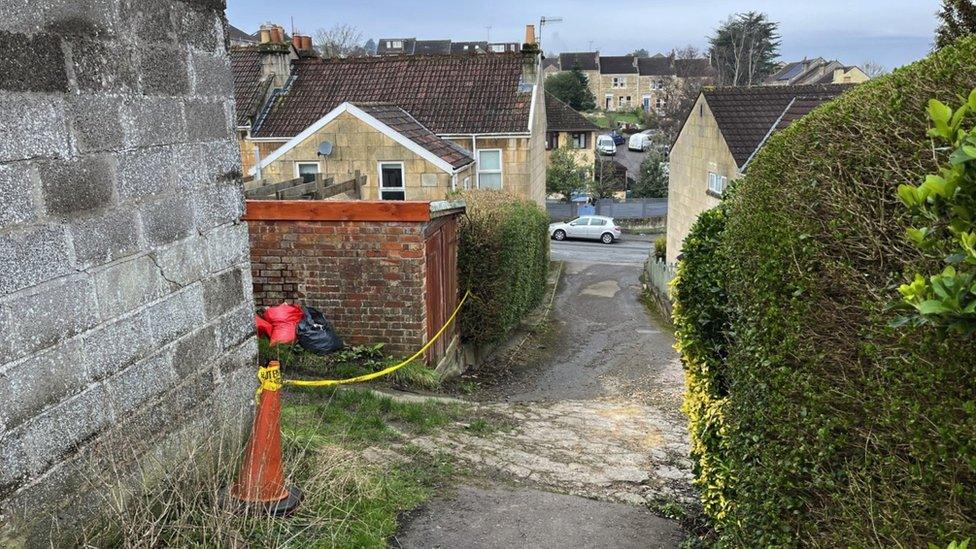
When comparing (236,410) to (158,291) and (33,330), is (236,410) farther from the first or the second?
(33,330)

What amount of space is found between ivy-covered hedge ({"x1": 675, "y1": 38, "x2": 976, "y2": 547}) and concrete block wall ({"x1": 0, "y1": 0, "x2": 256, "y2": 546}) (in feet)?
10.2

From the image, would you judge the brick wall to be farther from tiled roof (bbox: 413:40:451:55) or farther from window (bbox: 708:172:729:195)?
tiled roof (bbox: 413:40:451:55)

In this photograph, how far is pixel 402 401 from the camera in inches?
312

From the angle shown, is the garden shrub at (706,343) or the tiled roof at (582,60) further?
the tiled roof at (582,60)

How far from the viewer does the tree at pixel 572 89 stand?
7394cm

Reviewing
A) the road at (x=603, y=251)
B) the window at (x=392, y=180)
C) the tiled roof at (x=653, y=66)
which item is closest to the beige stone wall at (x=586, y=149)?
the road at (x=603, y=251)

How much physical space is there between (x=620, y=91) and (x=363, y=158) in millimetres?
77304

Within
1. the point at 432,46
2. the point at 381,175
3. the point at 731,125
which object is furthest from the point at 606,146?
the point at 381,175

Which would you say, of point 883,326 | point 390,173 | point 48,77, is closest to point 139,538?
point 48,77

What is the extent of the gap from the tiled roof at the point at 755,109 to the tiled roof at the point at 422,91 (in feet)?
19.3

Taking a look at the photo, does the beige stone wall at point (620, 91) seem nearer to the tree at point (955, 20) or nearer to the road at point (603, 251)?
the road at point (603, 251)

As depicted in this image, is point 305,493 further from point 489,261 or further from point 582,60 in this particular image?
point 582,60

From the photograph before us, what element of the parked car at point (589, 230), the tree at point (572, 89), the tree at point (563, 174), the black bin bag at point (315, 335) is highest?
the tree at point (572, 89)

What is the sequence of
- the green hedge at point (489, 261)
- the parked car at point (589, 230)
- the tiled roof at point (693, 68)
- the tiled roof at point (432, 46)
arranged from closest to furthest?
the green hedge at point (489, 261), the parked car at point (589, 230), the tiled roof at point (693, 68), the tiled roof at point (432, 46)
